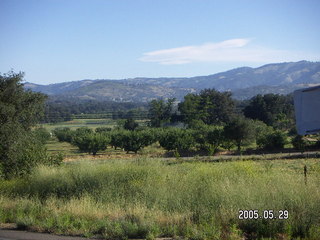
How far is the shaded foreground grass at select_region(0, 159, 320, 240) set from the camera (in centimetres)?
729

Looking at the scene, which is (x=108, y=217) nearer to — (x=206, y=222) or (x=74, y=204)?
(x=74, y=204)

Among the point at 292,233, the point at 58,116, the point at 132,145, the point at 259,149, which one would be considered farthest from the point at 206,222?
the point at 58,116

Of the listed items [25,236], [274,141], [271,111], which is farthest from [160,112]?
[25,236]

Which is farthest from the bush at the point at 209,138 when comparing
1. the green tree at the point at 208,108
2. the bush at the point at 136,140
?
the green tree at the point at 208,108

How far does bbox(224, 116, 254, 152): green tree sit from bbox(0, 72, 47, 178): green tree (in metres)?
32.0

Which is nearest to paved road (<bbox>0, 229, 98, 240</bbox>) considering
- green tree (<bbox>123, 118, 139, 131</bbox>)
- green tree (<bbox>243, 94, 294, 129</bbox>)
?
green tree (<bbox>243, 94, 294, 129</bbox>)

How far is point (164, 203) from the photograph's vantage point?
30.5ft

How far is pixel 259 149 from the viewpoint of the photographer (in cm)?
4600

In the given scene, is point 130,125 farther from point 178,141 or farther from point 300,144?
point 300,144

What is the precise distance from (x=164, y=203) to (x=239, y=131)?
39.1 metres

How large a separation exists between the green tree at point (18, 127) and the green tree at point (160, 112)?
6585 cm

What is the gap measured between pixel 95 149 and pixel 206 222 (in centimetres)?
4830

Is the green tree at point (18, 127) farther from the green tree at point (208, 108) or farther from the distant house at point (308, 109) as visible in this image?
the green tree at point (208, 108)

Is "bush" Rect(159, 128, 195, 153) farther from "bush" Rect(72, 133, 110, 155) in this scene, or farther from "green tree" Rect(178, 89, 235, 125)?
"green tree" Rect(178, 89, 235, 125)
